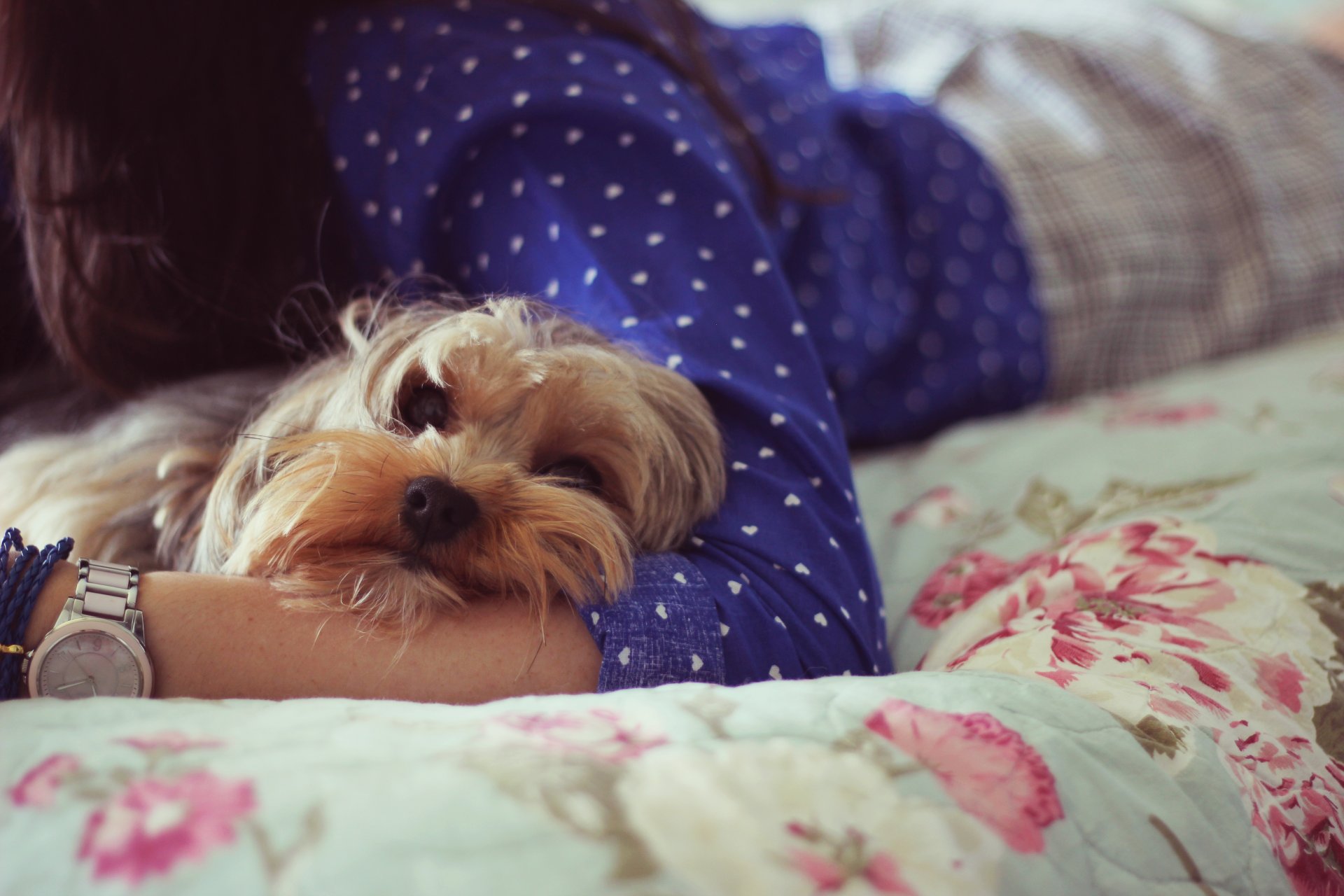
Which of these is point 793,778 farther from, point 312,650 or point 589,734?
point 312,650

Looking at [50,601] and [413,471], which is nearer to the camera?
[50,601]

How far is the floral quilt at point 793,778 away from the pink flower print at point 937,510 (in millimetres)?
354

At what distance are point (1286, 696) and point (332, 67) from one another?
1529mm

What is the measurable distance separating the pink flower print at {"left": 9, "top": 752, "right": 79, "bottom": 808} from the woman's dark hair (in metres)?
0.87

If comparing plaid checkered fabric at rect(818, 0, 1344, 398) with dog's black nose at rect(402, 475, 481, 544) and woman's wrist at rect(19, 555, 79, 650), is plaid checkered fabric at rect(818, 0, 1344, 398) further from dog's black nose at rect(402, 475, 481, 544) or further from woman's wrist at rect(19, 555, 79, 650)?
woman's wrist at rect(19, 555, 79, 650)

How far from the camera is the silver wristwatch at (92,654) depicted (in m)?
0.91

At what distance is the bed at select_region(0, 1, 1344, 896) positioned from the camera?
0.64 m

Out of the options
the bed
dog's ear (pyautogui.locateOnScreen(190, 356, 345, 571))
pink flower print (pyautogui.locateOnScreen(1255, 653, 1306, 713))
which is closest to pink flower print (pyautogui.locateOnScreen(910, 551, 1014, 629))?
the bed

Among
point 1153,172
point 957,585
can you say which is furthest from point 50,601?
point 1153,172

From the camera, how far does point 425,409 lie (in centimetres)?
129

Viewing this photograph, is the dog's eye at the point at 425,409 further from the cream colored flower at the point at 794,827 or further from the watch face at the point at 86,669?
the cream colored flower at the point at 794,827

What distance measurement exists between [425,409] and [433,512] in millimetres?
227

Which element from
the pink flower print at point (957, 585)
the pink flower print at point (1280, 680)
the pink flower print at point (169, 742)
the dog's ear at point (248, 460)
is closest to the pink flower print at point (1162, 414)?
the pink flower print at point (957, 585)

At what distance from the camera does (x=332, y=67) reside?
154 centimetres
